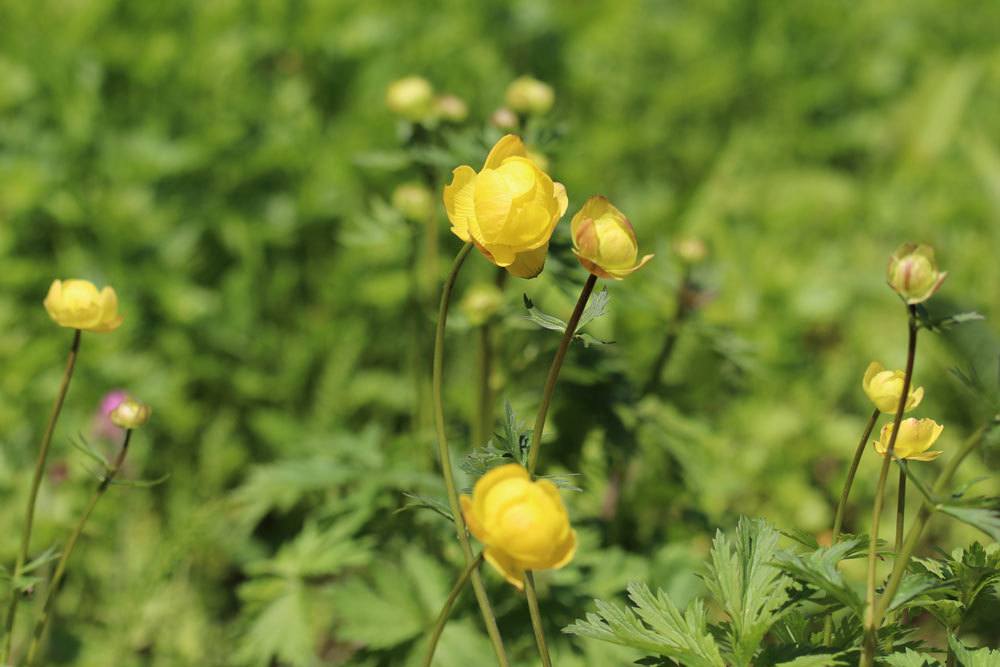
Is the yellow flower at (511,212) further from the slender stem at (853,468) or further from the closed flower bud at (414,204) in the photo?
the closed flower bud at (414,204)

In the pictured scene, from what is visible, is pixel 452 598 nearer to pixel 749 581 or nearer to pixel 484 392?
pixel 749 581

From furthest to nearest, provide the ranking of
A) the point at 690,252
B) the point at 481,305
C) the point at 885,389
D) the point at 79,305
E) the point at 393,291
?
1. the point at 393,291
2. the point at 690,252
3. the point at 481,305
4. the point at 79,305
5. the point at 885,389

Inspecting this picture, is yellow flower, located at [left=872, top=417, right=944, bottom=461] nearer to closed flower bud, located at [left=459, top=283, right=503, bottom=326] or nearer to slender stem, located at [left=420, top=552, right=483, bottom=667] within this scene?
slender stem, located at [left=420, top=552, right=483, bottom=667]

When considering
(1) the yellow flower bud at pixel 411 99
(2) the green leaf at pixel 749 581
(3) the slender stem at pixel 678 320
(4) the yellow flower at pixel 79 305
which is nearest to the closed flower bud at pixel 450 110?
(1) the yellow flower bud at pixel 411 99

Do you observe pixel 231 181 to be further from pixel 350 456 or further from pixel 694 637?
pixel 694 637

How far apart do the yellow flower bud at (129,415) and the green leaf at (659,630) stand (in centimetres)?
40

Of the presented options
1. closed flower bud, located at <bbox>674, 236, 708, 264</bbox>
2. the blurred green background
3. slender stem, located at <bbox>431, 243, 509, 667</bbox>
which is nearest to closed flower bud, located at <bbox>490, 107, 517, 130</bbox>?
the blurred green background

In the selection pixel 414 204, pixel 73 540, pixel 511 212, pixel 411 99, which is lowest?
pixel 73 540

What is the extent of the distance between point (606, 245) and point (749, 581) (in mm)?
296

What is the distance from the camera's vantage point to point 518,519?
1.96ft

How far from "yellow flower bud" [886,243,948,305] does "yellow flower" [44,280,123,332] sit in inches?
23.7

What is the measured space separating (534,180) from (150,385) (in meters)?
1.23

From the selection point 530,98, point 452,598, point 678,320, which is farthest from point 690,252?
point 452,598

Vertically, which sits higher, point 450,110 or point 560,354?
point 450,110
